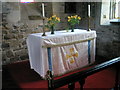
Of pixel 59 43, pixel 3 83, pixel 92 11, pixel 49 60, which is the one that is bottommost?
pixel 3 83

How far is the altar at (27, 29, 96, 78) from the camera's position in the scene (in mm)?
2377

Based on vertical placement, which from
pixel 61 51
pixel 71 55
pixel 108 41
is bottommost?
pixel 71 55

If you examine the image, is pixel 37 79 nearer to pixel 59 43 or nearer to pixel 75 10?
pixel 59 43

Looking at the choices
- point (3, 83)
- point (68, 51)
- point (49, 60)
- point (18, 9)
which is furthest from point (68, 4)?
point (3, 83)

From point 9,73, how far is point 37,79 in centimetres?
75

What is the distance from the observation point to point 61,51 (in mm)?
2568

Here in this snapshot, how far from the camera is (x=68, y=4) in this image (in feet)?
14.0

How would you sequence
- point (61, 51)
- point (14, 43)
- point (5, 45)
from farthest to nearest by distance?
point (14, 43) < point (5, 45) < point (61, 51)

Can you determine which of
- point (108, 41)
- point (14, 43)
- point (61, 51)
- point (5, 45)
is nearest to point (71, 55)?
point (61, 51)

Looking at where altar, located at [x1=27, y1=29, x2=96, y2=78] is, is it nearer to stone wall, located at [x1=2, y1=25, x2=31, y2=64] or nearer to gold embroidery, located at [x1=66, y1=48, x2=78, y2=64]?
gold embroidery, located at [x1=66, y1=48, x2=78, y2=64]

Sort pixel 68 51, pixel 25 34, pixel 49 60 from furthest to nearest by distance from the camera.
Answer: pixel 25 34
pixel 68 51
pixel 49 60

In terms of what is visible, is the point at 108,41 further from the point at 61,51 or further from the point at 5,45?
the point at 5,45

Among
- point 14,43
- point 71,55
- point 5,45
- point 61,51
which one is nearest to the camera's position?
point 61,51

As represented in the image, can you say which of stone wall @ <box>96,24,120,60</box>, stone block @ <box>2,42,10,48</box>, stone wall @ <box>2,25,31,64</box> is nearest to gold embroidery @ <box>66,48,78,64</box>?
stone wall @ <box>96,24,120,60</box>
